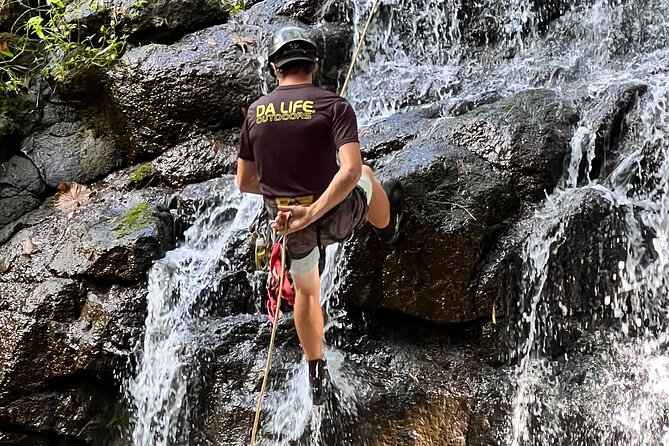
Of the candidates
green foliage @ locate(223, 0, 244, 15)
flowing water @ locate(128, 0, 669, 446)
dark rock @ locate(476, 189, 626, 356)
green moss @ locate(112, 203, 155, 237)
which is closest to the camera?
flowing water @ locate(128, 0, 669, 446)

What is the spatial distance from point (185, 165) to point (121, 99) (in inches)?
37.4

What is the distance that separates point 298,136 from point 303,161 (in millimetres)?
133

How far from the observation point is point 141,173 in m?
5.96

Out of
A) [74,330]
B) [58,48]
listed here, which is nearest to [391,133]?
[74,330]

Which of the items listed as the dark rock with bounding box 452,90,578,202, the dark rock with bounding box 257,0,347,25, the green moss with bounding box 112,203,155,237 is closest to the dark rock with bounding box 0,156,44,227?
the green moss with bounding box 112,203,155,237

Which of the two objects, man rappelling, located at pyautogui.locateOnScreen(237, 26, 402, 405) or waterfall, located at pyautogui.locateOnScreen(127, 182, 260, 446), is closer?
man rappelling, located at pyautogui.locateOnScreen(237, 26, 402, 405)

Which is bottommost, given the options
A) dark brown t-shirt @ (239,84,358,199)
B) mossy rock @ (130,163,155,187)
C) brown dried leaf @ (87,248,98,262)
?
mossy rock @ (130,163,155,187)

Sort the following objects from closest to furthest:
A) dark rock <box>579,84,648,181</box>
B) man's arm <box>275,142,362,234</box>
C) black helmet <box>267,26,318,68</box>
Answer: man's arm <box>275,142,362,234</box> < black helmet <box>267,26,318,68</box> < dark rock <box>579,84,648,181</box>

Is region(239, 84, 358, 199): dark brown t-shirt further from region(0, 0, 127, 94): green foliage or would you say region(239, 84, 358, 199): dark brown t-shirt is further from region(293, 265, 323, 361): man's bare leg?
region(0, 0, 127, 94): green foliage

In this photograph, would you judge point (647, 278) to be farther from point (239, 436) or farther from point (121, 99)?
point (121, 99)

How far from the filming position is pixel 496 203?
174 inches

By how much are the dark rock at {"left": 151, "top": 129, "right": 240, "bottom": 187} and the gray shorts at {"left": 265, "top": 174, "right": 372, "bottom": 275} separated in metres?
2.28

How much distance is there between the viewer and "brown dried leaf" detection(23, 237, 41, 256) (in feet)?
17.4

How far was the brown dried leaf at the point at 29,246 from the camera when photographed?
529 centimetres
